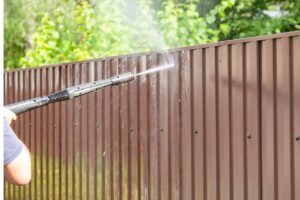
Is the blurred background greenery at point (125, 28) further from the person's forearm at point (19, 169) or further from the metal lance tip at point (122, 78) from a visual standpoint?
the person's forearm at point (19, 169)

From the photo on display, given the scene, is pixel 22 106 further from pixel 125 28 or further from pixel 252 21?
pixel 252 21

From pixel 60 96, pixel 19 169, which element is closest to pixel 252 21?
pixel 60 96

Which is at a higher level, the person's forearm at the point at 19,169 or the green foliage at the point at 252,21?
the green foliage at the point at 252,21

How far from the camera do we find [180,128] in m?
5.76

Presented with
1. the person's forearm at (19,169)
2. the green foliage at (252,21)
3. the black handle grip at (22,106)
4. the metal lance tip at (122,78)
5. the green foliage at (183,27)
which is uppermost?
the green foliage at (252,21)

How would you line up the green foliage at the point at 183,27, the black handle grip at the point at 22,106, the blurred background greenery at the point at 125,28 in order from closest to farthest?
the black handle grip at the point at 22,106 → the green foliage at the point at 183,27 → the blurred background greenery at the point at 125,28

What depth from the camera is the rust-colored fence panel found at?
15.7 feet

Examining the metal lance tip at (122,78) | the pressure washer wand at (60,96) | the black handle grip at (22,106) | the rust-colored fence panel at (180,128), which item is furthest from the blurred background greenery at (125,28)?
the black handle grip at (22,106)

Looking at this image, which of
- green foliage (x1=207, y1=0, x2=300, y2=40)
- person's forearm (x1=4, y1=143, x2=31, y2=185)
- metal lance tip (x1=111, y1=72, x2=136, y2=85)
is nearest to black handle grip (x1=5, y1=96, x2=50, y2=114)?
person's forearm (x1=4, y1=143, x2=31, y2=185)

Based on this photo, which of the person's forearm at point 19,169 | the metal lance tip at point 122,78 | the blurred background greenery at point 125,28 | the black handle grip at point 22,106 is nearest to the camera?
the person's forearm at point 19,169

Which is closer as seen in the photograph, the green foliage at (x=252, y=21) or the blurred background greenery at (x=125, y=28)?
the blurred background greenery at (x=125, y=28)

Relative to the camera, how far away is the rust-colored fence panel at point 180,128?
15.7 ft

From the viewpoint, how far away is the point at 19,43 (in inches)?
902

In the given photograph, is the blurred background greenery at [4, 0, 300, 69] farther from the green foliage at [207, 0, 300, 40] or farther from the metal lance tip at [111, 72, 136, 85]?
the metal lance tip at [111, 72, 136, 85]
